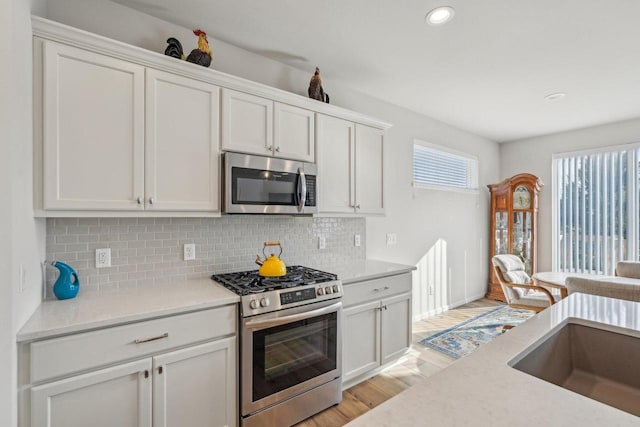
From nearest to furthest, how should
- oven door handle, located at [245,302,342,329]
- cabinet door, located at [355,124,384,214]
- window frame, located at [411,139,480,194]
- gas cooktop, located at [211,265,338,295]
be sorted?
oven door handle, located at [245,302,342,329] → gas cooktop, located at [211,265,338,295] → cabinet door, located at [355,124,384,214] → window frame, located at [411,139,480,194]

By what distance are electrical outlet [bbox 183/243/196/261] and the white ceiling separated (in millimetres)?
1565

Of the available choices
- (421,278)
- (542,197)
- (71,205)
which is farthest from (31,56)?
(542,197)

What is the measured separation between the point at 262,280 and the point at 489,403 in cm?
158

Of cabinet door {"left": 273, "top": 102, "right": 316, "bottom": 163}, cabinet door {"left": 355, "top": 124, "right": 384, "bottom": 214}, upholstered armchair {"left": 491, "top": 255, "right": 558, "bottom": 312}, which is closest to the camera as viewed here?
cabinet door {"left": 273, "top": 102, "right": 316, "bottom": 163}

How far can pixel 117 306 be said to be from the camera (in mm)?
1565

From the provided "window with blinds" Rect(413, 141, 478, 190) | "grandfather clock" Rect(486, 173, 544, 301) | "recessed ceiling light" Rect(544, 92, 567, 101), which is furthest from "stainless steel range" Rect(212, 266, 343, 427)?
"grandfather clock" Rect(486, 173, 544, 301)

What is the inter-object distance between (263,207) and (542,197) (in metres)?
4.83

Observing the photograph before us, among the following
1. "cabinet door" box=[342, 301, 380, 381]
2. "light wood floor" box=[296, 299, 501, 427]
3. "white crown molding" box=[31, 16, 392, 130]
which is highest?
"white crown molding" box=[31, 16, 392, 130]

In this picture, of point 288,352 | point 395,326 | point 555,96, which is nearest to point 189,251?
point 288,352

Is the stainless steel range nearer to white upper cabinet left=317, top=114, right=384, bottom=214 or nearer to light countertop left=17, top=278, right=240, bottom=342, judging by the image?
light countertop left=17, top=278, right=240, bottom=342

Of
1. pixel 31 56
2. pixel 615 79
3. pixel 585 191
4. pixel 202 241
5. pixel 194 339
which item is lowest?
pixel 194 339

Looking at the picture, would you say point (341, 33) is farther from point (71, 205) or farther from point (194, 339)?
point (194, 339)

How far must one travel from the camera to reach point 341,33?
7.36 feet

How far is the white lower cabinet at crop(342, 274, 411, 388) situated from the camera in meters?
2.36
